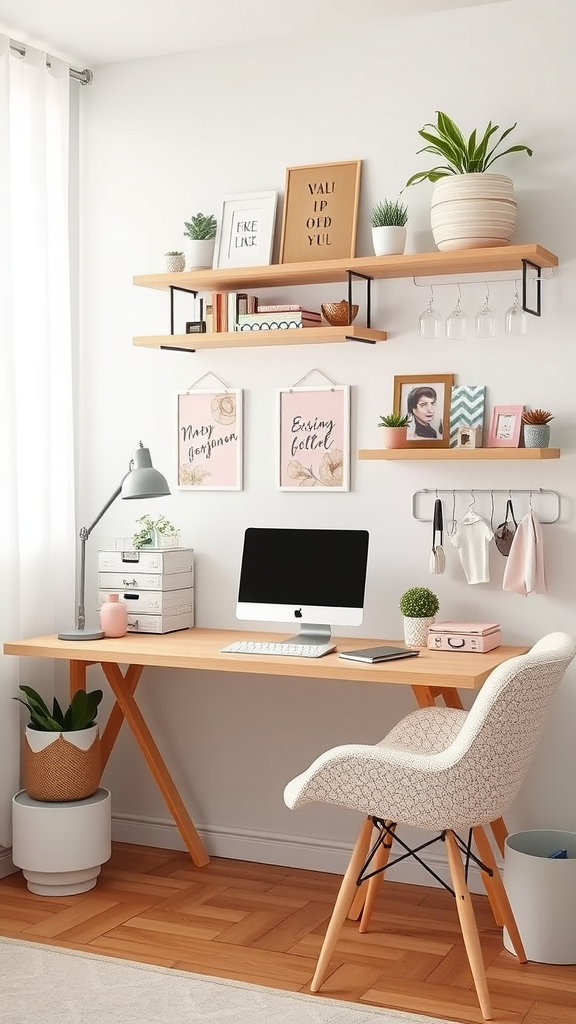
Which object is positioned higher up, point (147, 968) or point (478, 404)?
point (478, 404)

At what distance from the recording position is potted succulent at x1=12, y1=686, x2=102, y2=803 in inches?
144

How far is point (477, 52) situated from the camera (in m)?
3.56

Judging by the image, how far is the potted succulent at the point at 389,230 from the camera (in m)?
3.54

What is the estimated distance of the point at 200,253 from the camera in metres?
3.88

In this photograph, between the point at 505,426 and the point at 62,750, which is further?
the point at 62,750

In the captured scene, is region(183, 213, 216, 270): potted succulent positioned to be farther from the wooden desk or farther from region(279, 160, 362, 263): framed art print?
the wooden desk

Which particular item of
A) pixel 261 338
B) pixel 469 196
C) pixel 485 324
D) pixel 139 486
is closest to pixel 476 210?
pixel 469 196

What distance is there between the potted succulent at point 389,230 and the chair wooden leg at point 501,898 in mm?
1711

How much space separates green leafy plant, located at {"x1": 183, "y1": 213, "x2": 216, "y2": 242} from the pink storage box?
4.93ft

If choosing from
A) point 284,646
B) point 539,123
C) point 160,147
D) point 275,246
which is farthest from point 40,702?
point 539,123

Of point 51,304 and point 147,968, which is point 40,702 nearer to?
point 147,968

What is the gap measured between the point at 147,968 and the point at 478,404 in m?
1.88

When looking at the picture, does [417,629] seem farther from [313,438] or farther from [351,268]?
[351,268]

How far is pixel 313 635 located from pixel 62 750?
87 cm
